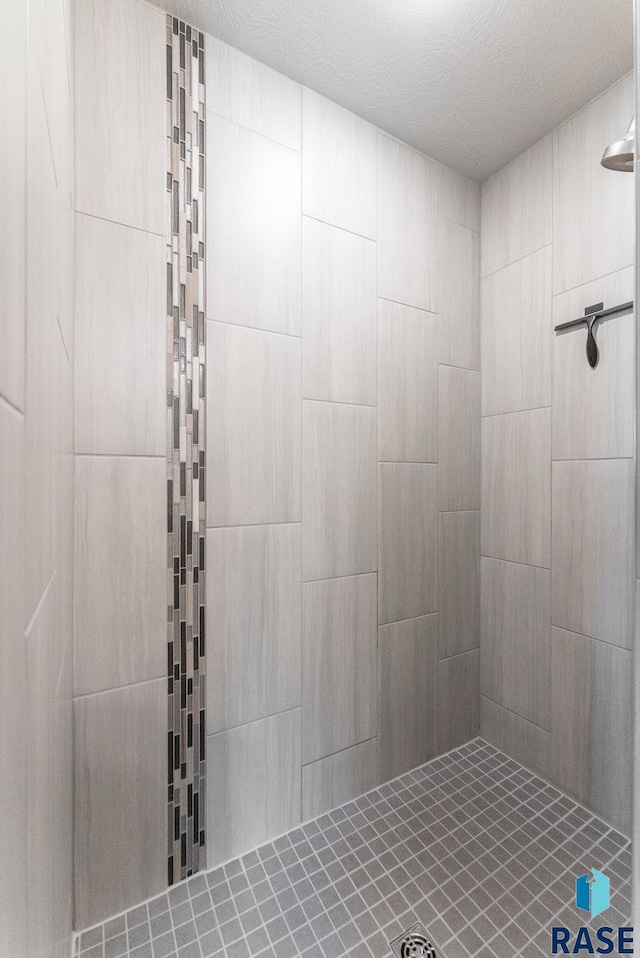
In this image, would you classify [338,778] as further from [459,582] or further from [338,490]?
[338,490]

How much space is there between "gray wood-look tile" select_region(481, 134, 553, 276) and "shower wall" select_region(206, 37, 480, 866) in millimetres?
68

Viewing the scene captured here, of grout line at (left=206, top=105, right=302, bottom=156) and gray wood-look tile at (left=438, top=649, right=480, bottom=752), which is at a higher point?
grout line at (left=206, top=105, right=302, bottom=156)

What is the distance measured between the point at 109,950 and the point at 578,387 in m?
1.87

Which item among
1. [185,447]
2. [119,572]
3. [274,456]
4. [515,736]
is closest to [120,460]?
[185,447]

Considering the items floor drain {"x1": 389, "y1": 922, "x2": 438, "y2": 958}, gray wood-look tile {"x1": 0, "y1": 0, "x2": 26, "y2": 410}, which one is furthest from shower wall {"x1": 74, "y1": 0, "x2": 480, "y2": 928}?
gray wood-look tile {"x1": 0, "y1": 0, "x2": 26, "y2": 410}

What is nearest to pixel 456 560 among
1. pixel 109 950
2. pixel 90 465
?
pixel 90 465

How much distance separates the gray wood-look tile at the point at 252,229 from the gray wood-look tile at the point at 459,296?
0.63 m

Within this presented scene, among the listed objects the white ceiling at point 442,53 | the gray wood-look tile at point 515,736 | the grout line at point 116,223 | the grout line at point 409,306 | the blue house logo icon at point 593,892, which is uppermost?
the white ceiling at point 442,53

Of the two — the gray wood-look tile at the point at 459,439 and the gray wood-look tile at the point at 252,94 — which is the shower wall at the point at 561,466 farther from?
the gray wood-look tile at the point at 252,94

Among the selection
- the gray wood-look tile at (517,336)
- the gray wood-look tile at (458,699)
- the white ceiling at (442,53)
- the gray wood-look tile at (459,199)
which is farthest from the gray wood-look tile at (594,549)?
the white ceiling at (442,53)

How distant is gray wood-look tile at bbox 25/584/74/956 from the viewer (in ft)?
1.45

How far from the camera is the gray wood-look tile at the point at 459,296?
173 centimetres

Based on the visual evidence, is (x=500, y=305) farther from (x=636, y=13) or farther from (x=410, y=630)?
(x=636, y=13)

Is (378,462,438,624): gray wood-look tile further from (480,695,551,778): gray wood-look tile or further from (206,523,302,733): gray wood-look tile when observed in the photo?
(480,695,551,778): gray wood-look tile
